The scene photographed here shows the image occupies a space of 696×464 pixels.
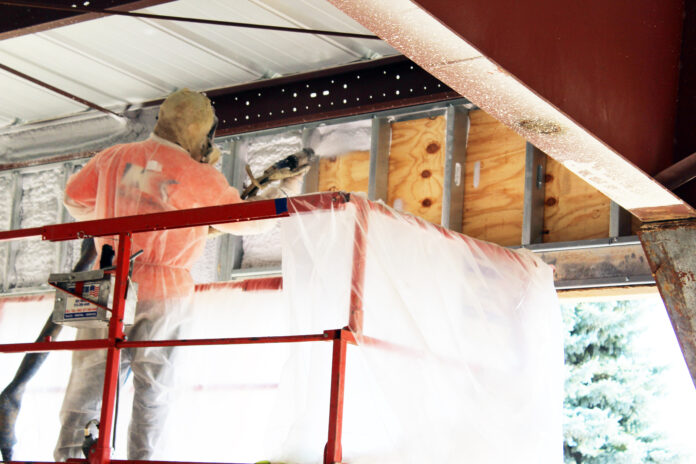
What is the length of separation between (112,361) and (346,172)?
3.62m

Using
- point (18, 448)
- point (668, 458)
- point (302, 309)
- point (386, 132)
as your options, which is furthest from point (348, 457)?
point (668, 458)

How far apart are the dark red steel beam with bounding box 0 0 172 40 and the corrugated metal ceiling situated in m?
0.61

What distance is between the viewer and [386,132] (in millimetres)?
7199

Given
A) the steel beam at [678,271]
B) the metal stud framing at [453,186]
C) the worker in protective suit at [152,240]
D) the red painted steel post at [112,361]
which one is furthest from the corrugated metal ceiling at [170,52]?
the steel beam at [678,271]

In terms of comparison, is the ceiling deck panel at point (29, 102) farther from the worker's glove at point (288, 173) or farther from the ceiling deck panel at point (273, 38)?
the worker's glove at point (288, 173)

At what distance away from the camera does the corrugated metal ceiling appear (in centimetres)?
665

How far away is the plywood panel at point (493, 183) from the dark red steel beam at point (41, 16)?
96.5 inches

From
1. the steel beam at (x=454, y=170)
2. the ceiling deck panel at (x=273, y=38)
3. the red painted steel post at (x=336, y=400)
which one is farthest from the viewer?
the steel beam at (x=454, y=170)

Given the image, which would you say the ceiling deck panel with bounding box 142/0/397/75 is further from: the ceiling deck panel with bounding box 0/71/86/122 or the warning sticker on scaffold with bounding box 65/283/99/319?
the warning sticker on scaffold with bounding box 65/283/99/319

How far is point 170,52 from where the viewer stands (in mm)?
7258

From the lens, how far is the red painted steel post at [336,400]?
3539 millimetres

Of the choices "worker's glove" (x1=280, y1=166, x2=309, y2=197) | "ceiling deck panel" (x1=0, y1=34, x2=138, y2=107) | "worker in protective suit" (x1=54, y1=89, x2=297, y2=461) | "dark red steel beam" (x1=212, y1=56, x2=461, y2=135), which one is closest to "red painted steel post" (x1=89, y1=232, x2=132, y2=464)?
"worker in protective suit" (x1=54, y1=89, x2=297, y2=461)

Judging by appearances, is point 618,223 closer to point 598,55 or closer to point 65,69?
point 598,55

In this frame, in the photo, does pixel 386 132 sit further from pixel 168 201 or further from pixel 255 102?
pixel 168 201
